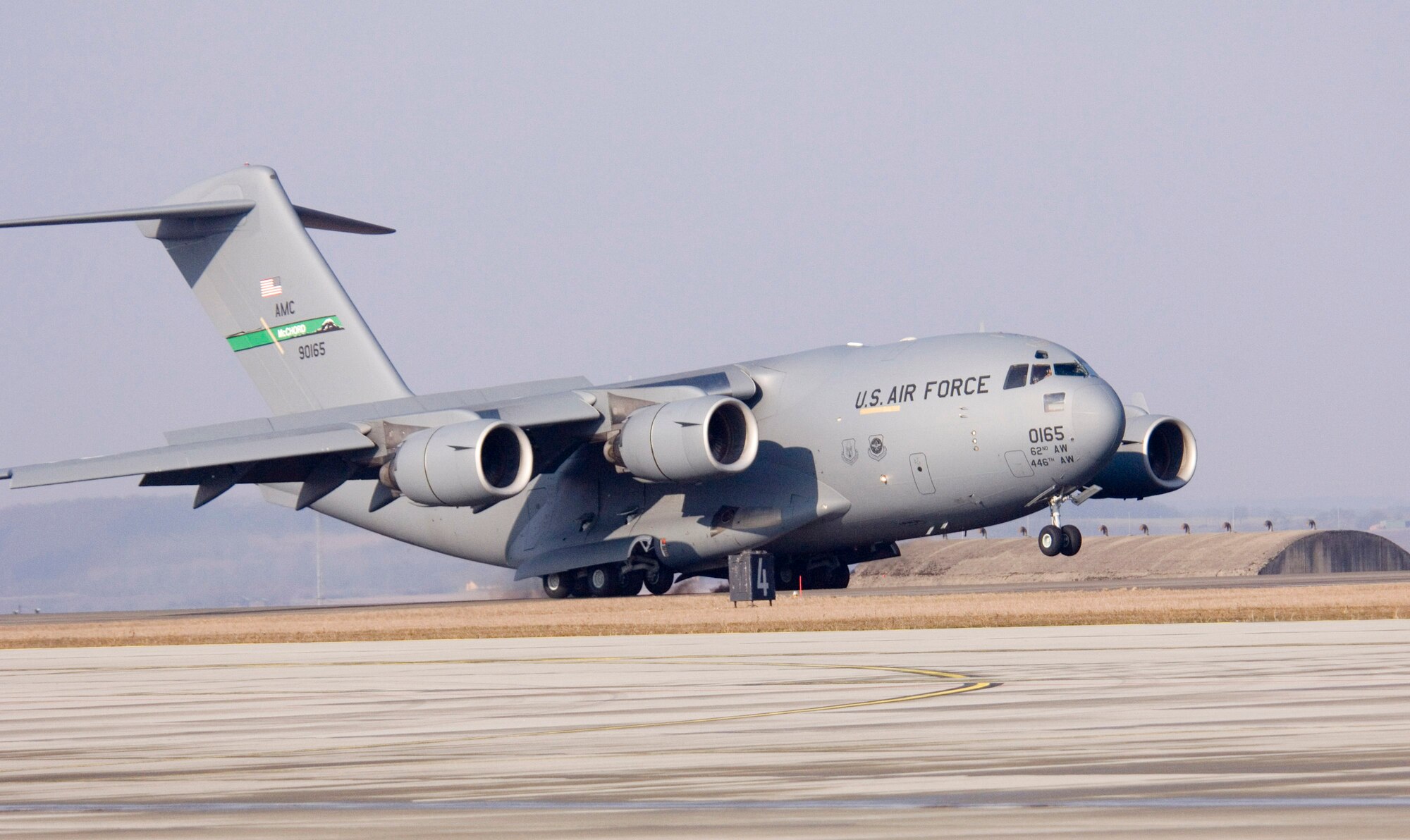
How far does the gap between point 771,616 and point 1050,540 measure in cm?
836

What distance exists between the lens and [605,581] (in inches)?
1308

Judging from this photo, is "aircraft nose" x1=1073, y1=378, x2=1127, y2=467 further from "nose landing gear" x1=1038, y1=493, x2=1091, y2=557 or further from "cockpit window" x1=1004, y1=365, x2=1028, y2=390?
"nose landing gear" x1=1038, y1=493, x2=1091, y2=557

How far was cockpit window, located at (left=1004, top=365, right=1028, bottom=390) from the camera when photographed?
29.3 metres

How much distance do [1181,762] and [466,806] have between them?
253cm

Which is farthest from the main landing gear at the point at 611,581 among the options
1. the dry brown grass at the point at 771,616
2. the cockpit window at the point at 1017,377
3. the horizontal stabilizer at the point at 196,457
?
the cockpit window at the point at 1017,377

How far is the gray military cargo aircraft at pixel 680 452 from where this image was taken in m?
29.4

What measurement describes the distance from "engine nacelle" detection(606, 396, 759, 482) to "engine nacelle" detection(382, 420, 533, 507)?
1761 mm

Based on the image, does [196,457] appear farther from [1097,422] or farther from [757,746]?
[757,746]

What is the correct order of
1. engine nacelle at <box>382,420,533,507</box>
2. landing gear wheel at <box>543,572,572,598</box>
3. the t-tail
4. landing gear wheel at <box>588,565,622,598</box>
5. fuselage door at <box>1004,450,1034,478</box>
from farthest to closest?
the t-tail, landing gear wheel at <box>543,572,572,598</box>, landing gear wheel at <box>588,565,622,598</box>, engine nacelle at <box>382,420,533,507</box>, fuselage door at <box>1004,450,1034,478</box>

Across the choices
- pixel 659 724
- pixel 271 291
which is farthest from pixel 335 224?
pixel 659 724

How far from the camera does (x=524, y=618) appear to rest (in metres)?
25.8

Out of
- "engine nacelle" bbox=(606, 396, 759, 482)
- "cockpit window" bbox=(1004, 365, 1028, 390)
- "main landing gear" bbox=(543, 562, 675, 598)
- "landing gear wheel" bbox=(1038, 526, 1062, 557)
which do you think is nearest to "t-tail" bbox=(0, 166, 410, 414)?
"main landing gear" bbox=(543, 562, 675, 598)

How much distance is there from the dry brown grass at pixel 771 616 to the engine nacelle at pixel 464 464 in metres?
1.84

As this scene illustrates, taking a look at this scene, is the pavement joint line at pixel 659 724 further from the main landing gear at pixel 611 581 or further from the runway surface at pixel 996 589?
the main landing gear at pixel 611 581
